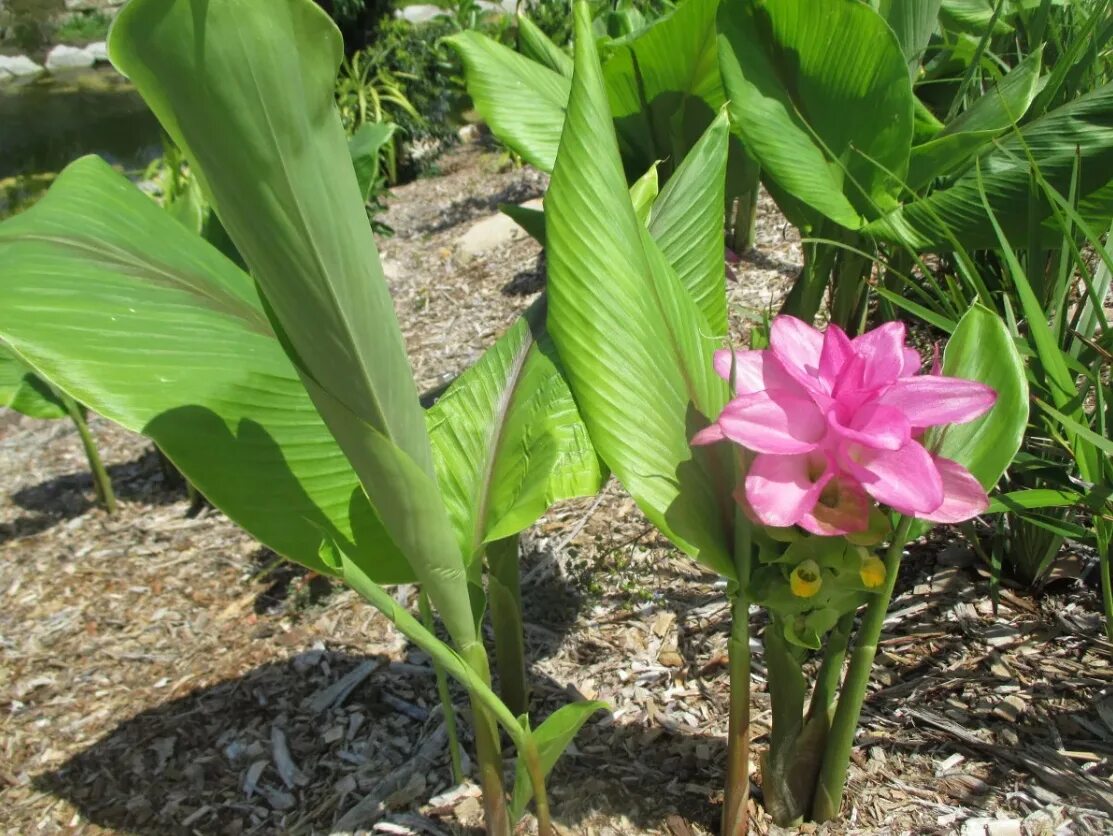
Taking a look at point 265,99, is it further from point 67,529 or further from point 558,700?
point 67,529

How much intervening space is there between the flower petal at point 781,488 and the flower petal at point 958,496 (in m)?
0.09

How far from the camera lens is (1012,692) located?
3.75 ft

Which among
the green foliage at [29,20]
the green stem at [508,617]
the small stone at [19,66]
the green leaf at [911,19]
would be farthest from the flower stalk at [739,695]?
the green foliage at [29,20]

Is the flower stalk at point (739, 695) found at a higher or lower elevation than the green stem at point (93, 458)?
higher

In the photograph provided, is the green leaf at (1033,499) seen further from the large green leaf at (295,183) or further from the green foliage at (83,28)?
the green foliage at (83,28)

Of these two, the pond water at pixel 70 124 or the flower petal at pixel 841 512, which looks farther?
the pond water at pixel 70 124

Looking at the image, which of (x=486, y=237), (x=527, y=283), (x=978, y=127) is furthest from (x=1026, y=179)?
(x=486, y=237)

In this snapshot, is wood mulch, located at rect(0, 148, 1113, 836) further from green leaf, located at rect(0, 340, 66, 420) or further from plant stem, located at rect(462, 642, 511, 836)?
green leaf, located at rect(0, 340, 66, 420)

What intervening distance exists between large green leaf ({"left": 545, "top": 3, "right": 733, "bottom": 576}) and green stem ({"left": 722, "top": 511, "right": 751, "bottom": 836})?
0.10 ft

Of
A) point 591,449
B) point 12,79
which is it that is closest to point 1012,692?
point 591,449

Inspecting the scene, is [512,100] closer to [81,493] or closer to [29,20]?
[81,493]

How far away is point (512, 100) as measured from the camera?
196 cm

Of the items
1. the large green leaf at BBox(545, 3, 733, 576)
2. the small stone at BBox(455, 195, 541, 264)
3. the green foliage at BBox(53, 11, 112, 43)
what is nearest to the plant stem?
the large green leaf at BBox(545, 3, 733, 576)

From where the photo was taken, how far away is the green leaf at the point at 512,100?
1910 mm
